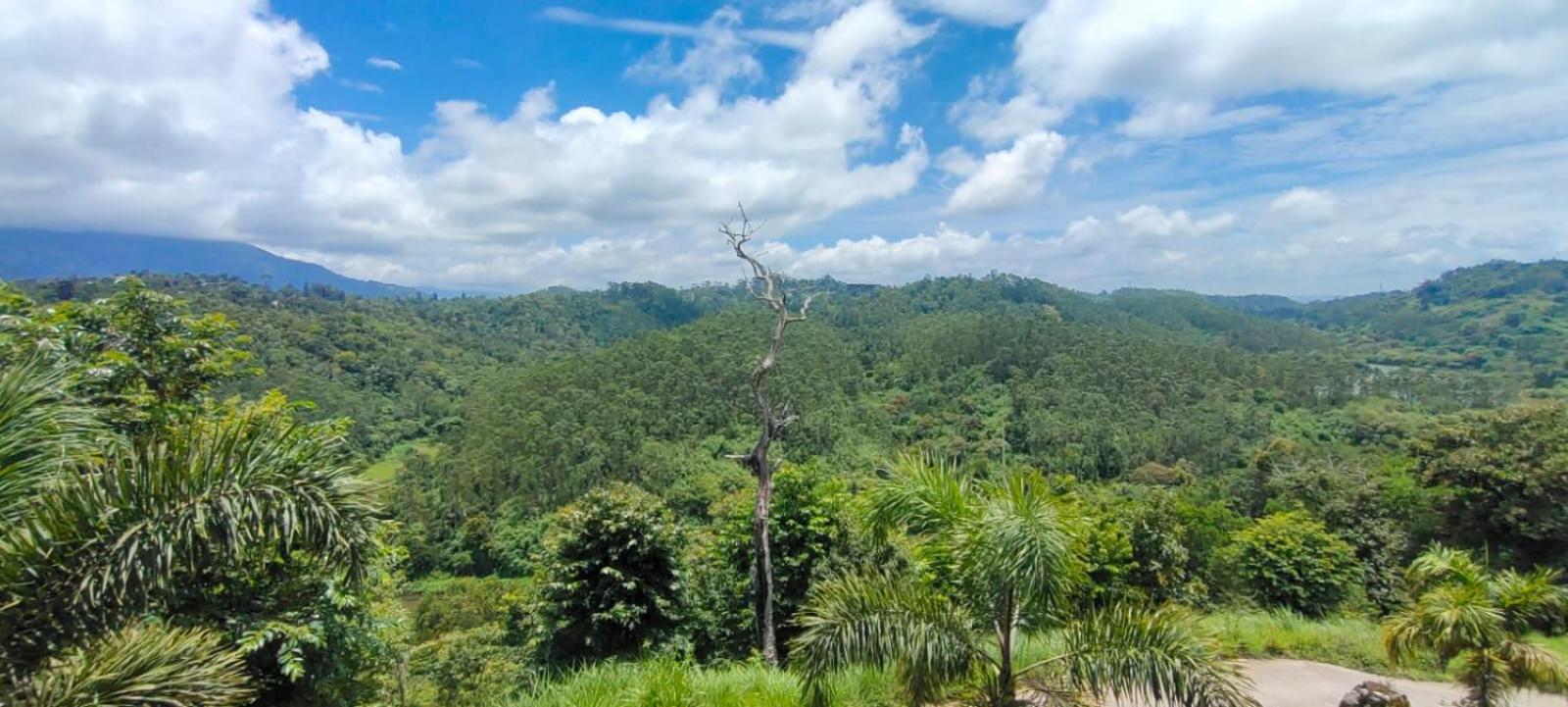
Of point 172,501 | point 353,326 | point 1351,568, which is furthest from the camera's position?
point 353,326

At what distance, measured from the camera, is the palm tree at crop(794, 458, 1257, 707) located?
3906 mm

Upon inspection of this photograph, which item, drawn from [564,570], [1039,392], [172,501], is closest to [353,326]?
[1039,392]

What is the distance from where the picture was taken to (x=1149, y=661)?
387 cm

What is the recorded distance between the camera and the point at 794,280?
38.3 feet

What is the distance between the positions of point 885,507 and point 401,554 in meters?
6.03

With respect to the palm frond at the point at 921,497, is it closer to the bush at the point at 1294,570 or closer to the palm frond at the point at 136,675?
the palm frond at the point at 136,675

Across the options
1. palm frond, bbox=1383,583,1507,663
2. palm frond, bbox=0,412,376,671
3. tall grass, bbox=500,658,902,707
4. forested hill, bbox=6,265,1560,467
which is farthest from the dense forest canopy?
palm frond, bbox=1383,583,1507,663

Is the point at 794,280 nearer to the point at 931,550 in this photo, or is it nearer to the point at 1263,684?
the point at 931,550

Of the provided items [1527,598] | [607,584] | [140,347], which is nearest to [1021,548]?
[1527,598]

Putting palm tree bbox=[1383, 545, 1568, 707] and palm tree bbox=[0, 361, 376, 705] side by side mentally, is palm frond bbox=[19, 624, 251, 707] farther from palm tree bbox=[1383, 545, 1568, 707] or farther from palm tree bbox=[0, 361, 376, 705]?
palm tree bbox=[1383, 545, 1568, 707]

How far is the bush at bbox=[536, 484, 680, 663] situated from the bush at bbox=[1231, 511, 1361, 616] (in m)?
13.9


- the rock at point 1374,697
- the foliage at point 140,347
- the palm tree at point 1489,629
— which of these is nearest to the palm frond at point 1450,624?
the palm tree at point 1489,629

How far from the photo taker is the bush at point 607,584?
1016 centimetres

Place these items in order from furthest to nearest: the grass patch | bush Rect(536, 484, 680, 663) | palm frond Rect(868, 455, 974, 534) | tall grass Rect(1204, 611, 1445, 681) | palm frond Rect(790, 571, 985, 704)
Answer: the grass patch → bush Rect(536, 484, 680, 663) → tall grass Rect(1204, 611, 1445, 681) → palm frond Rect(868, 455, 974, 534) → palm frond Rect(790, 571, 985, 704)
